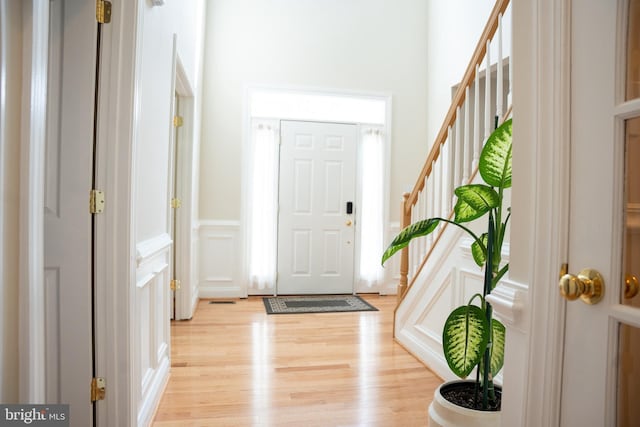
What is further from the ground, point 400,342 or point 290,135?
point 290,135

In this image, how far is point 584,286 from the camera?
884 millimetres

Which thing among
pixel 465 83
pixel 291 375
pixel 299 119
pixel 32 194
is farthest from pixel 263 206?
pixel 32 194

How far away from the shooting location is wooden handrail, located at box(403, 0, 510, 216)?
237 cm

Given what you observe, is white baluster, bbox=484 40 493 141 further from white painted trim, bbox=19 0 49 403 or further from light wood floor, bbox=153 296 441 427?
white painted trim, bbox=19 0 49 403

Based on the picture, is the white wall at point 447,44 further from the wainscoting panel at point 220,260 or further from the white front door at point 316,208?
the wainscoting panel at point 220,260

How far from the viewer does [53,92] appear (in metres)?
1.61

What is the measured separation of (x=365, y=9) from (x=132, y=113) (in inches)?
162

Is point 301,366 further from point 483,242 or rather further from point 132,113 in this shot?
point 132,113

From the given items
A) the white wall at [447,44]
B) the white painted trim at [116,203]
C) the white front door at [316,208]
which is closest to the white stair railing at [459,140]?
the white wall at [447,44]

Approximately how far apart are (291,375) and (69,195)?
1738mm

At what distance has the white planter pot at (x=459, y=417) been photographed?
1.57 metres

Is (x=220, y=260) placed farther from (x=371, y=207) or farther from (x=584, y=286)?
(x=584, y=286)

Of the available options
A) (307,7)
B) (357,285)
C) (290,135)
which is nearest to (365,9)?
(307,7)

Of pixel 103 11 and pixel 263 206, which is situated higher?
pixel 103 11
